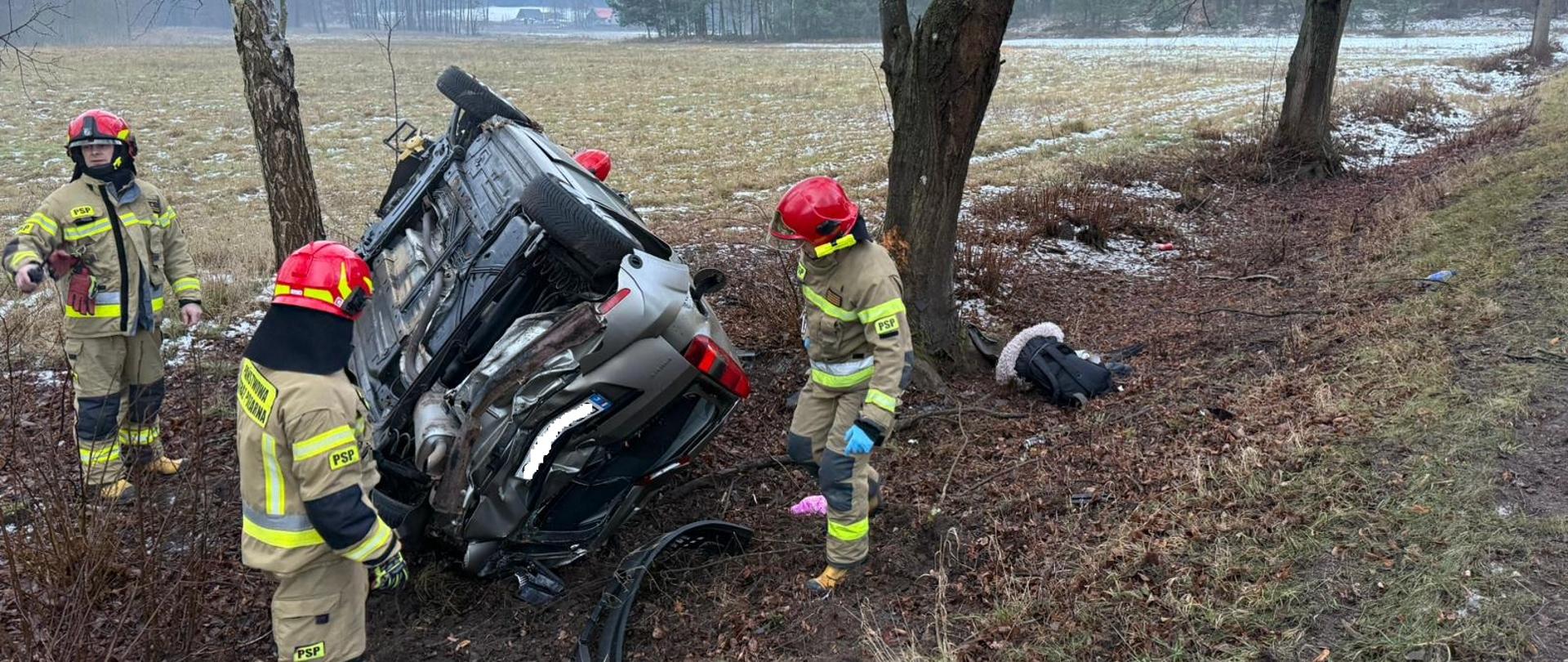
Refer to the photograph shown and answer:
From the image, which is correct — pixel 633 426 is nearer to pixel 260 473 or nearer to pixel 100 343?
pixel 260 473

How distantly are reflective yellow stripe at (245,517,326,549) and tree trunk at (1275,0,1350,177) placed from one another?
12865mm

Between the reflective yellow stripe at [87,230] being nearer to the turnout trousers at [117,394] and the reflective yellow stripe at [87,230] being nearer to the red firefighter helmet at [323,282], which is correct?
the turnout trousers at [117,394]

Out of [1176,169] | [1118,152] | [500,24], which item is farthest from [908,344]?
[500,24]

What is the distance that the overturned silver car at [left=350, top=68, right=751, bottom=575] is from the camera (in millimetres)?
3492

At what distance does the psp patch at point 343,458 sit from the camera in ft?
9.18

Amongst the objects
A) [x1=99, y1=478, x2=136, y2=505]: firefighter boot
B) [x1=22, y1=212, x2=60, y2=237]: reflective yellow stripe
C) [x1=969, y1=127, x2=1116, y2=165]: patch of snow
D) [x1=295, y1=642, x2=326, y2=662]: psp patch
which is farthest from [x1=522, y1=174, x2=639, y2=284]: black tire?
[x1=969, y1=127, x2=1116, y2=165]: patch of snow

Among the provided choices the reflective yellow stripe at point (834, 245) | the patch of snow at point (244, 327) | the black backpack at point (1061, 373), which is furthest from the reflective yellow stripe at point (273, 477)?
the patch of snow at point (244, 327)

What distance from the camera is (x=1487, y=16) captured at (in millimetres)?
57625

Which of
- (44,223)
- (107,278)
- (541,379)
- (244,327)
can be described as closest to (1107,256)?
(541,379)

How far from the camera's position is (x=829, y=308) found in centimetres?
388

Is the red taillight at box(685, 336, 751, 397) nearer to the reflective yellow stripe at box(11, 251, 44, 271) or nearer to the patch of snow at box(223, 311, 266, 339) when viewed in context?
the reflective yellow stripe at box(11, 251, 44, 271)

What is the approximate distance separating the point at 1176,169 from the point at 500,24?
112m

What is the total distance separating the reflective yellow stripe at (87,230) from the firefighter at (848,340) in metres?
3.45

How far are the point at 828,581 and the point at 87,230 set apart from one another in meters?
4.04
